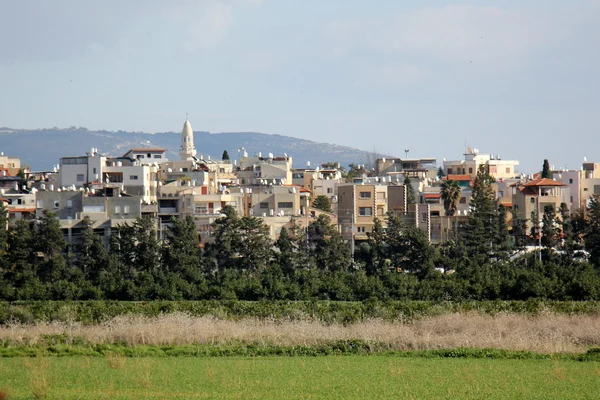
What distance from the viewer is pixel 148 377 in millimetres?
21859

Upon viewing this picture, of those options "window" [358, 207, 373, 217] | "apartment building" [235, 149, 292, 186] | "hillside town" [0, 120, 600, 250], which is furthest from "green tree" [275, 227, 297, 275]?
"apartment building" [235, 149, 292, 186]

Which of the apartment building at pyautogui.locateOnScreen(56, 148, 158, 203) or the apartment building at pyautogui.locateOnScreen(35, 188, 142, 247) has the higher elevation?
the apartment building at pyautogui.locateOnScreen(56, 148, 158, 203)

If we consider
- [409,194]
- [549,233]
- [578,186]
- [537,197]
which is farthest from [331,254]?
[578,186]

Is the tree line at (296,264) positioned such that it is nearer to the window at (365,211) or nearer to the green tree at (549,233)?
the green tree at (549,233)

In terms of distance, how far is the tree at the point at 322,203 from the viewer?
75056mm

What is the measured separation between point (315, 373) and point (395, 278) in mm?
24768

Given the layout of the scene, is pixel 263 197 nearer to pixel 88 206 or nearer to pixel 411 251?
pixel 88 206

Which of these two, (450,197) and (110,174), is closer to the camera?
(110,174)

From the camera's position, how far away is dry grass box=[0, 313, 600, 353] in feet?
94.2

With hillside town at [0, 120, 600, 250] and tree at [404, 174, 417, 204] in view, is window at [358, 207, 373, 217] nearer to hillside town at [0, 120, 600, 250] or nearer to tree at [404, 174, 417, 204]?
hillside town at [0, 120, 600, 250]

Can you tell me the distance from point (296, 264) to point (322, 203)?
2383cm

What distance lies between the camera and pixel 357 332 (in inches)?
1217

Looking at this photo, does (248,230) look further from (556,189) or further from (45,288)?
(556,189)

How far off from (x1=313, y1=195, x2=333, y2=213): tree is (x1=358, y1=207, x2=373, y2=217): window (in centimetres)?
475
